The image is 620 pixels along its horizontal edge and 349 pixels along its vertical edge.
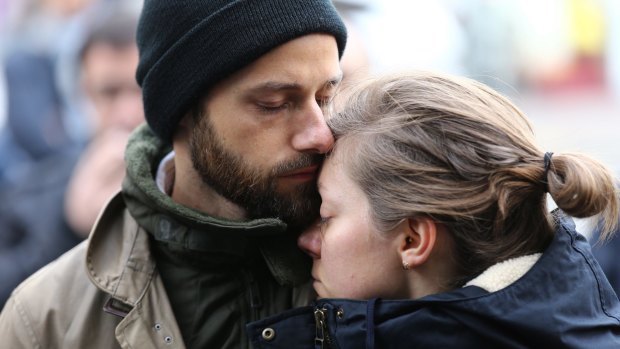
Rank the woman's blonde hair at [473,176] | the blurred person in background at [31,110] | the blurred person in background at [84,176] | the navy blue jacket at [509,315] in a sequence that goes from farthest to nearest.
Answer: the blurred person in background at [31,110], the blurred person in background at [84,176], the woman's blonde hair at [473,176], the navy blue jacket at [509,315]

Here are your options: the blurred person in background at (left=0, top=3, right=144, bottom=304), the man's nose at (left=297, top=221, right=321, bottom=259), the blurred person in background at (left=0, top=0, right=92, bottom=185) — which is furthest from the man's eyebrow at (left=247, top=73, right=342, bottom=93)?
the blurred person in background at (left=0, top=0, right=92, bottom=185)

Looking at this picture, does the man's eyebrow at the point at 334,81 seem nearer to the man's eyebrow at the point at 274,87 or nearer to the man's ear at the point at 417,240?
the man's eyebrow at the point at 274,87

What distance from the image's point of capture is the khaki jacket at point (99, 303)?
240cm

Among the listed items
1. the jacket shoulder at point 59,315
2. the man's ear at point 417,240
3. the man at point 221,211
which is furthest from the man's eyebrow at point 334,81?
the jacket shoulder at point 59,315

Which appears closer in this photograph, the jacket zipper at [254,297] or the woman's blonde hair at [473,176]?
the woman's blonde hair at [473,176]

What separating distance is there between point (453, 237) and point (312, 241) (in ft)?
1.40

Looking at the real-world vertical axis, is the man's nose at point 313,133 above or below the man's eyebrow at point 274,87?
below

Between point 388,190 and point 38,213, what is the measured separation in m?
2.68

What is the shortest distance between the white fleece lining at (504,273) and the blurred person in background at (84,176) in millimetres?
2597

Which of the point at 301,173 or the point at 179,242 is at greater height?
the point at 301,173

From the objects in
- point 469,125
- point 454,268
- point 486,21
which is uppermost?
point 469,125

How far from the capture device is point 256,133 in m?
2.57

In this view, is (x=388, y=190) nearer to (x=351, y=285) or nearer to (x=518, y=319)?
(x=351, y=285)

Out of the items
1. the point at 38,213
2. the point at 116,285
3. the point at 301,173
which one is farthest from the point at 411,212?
the point at 38,213
